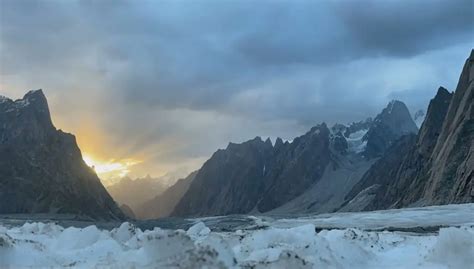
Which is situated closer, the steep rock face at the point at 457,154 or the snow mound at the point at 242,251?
the snow mound at the point at 242,251

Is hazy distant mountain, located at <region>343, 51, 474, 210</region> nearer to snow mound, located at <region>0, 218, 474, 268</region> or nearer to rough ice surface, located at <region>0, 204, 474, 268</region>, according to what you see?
rough ice surface, located at <region>0, 204, 474, 268</region>

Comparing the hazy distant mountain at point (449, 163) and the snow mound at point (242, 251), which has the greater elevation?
the hazy distant mountain at point (449, 163)

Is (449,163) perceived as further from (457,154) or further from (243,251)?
(243,251)

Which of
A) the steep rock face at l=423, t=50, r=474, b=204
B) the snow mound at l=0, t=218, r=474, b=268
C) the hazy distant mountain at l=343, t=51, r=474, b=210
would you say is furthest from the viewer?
the hazy distant mountain at l=343, t=51, r=474, b=210

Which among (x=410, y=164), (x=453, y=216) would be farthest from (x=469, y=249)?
(x=410, y=164)

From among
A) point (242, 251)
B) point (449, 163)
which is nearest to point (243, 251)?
point (242, 251)

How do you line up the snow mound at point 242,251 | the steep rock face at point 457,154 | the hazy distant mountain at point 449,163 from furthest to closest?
1. the hazy distant mountain at point 449,163
2. the steep rock face at point 457,154
3. the snow mound at point 242,251

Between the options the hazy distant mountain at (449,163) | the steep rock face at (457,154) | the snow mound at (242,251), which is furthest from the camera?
the hazy distant mountain at (449,163)

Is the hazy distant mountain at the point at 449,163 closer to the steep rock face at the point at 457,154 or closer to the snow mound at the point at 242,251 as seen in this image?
the steep rock face at the point at 457,154

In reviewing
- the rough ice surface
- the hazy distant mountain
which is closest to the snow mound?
the rough ice surface

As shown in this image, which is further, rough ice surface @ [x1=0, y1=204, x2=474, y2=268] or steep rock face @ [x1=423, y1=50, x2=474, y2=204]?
steep rock face @ [x1=423, y1=50, x2=474, y2=204]

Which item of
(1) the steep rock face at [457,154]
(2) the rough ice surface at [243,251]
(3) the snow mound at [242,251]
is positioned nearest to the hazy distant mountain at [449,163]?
(1) the steep rock face at [457,154]

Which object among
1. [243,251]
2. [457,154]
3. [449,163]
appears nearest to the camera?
[243,251]

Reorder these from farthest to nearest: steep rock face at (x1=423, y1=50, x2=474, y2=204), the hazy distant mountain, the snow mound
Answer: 1. the hazy distant mountain
2. steep rock face at (x1=423, y1=50, x2=474, y2=204)
3. the snow mound
